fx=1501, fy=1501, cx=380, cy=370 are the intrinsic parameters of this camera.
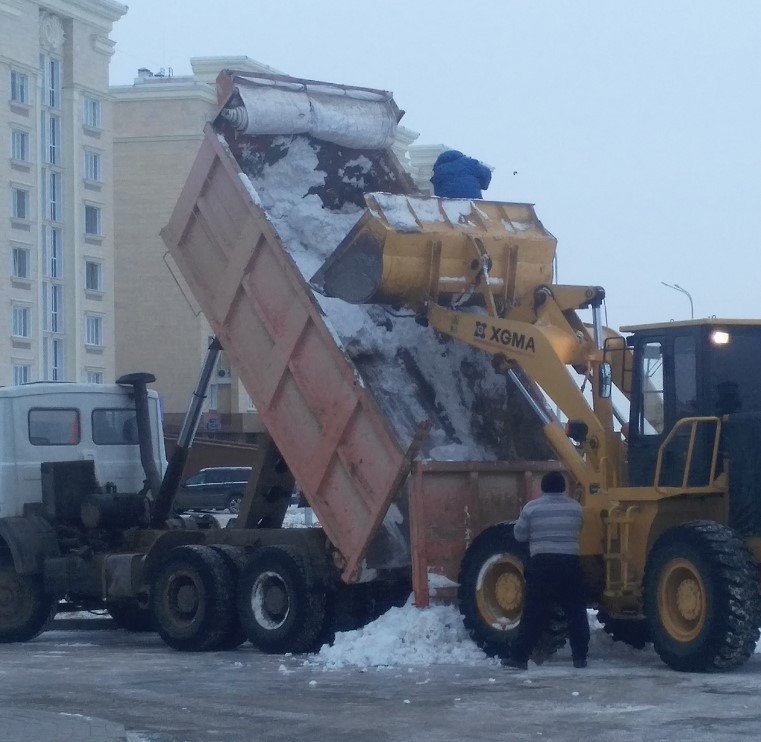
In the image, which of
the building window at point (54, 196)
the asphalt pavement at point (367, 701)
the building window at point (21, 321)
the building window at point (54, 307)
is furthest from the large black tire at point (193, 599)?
the building window at point (54, 196)

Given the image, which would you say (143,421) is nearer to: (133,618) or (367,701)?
(133,618)

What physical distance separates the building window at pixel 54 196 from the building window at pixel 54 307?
2699mm

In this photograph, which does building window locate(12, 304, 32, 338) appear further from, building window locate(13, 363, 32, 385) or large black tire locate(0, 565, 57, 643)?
large black tire locate(0, 565, 57, 643)

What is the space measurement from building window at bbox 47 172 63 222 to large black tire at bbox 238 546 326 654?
47582 millimetres

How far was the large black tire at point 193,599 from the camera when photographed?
12.7 m

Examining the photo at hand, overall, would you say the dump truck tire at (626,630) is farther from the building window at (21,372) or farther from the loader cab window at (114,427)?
the building window at (21,372)

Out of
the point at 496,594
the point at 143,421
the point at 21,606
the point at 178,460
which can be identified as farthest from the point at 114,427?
the point at 496,594

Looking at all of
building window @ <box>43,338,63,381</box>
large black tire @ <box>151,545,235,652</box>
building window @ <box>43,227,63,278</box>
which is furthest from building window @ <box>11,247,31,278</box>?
large black tire @ <box>151,545,235,652</box>

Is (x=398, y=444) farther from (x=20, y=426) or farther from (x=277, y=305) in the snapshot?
(x=20, y=426)

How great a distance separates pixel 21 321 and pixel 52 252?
3.64 meters

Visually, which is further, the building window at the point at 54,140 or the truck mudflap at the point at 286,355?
the building window at the point at 54,140

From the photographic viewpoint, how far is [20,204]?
56.2m

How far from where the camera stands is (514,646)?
35.5ft

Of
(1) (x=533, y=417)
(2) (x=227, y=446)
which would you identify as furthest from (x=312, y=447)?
(2) (x=227, y=446)
